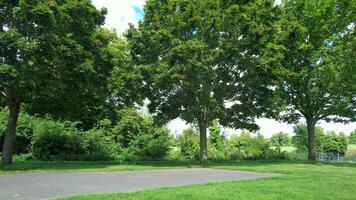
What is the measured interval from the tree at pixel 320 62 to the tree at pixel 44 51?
48.5 feet

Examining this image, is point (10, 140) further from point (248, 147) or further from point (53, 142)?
point (248, 147)

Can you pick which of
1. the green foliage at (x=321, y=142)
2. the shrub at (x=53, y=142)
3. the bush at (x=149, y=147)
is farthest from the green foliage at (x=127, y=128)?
the green foliage at (x=321, y=142)

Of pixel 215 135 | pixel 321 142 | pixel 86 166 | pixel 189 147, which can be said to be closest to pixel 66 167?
pixel 86 166

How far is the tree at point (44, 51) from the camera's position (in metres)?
17.2

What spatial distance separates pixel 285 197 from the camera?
9.66 meters

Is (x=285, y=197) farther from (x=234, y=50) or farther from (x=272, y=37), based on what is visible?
(x=272, y=37)

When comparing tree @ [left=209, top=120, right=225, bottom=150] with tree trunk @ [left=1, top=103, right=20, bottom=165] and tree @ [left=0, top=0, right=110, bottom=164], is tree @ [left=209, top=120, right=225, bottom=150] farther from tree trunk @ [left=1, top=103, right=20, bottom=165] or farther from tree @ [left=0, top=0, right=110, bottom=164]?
tree trunk @ [left=1, top=103, right=20, bottom=165]

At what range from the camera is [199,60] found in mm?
21562

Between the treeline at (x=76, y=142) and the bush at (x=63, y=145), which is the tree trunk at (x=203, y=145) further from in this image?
the bush at (x=63, y=145)

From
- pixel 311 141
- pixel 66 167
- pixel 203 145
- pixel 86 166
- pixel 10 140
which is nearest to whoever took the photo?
pixel 66 167

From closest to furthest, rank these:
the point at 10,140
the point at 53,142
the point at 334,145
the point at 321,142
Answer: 1. the point at 10,140
2. the point at 53,142
3. the point at 321,142
4. the point at 334,145

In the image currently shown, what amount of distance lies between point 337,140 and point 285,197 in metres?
62.6

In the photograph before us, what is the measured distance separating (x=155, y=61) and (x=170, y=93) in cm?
213

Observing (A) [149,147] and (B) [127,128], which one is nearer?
(A) [149,147]
